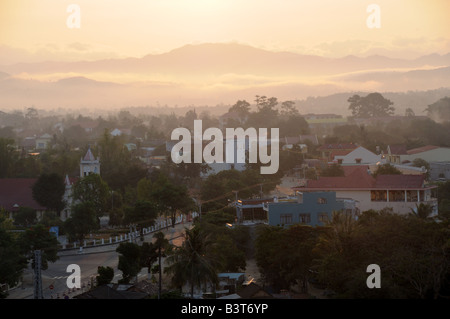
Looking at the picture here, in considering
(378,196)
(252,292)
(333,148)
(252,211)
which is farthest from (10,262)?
(333,148)

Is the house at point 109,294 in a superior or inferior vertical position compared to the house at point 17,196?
inferior

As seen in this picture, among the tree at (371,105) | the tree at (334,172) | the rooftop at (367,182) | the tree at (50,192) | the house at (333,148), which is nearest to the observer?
the rooftop at (367,182)

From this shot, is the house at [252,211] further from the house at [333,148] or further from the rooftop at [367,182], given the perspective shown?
the house at [333,148]

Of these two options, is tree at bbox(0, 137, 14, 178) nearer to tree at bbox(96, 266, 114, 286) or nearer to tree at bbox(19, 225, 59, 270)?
tree at bbox(19, 225, 59, 270)

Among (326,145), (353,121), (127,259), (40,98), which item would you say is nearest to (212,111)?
(40,98)

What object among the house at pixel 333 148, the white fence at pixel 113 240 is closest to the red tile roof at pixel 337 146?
the house at pixel 333 148

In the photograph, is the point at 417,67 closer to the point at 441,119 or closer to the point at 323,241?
the point at 441,119

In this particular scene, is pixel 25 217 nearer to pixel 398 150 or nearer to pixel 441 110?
pixel 398 150

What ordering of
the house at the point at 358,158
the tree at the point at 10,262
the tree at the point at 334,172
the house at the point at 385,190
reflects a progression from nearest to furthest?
the tree at the point at 10,262 → the house at the point at 385,190 → the tree at the point at 334,172 → the house at the point at 358,158

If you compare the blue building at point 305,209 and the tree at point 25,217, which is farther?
the tree at point 25,217

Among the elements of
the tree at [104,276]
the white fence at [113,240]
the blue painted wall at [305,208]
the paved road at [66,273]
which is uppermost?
the blue painted wall at [305,208]
